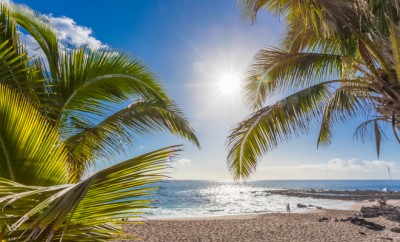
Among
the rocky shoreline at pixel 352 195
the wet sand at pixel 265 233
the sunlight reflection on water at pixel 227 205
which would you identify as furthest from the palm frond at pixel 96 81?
the rocky shoreline at pixel 352 195

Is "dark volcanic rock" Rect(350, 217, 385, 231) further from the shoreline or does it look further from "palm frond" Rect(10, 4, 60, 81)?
"palm frond" Rect(10, 4, 60, 81)

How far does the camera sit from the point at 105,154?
448 centimetres

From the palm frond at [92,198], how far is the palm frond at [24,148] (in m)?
0.38

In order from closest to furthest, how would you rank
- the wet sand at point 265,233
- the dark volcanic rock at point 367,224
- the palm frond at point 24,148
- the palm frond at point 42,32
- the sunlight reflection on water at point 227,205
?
the palm frond at point 24,148, the palm frond at point 42,32, the wet sand at point 265,233, the dark volcanic rock at point 367,224, the sunlight reflection on water at point 227,205

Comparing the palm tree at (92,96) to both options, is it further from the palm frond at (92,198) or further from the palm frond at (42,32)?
the palm frond at (92,198)

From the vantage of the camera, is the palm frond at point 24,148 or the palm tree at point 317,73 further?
the palm tree at point 317,73

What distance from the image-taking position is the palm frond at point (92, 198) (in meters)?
1.25

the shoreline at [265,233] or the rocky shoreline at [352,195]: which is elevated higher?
the rocky shoreline at [352,195]

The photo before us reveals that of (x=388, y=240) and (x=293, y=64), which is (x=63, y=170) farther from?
(x=388, y=240)

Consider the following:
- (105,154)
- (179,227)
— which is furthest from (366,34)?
(179,227)

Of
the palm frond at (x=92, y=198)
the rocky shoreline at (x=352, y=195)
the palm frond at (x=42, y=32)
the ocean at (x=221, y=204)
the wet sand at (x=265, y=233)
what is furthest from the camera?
the rocky shoreline at (x=352, y=195)

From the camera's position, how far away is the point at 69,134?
13.4 feet

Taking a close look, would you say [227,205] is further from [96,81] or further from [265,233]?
[96,81]

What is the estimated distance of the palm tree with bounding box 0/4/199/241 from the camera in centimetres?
137
